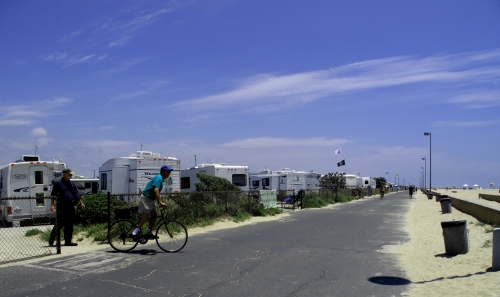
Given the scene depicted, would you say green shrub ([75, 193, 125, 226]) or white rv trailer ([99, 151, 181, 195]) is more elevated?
white rv trailer ([99, 151, 181, 195])

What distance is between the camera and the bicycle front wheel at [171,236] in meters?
9.42

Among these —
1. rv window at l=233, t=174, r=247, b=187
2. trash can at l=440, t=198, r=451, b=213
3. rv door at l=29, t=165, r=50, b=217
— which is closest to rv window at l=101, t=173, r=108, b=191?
rv door at l=29, t=165, r=50, b=217

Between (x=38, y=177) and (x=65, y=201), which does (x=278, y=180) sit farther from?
(x=65, y=201)

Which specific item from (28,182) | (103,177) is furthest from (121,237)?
(103,177)

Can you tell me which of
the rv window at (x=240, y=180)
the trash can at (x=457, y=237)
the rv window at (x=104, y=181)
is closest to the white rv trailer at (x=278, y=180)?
the rv window at (x=240, y=180)

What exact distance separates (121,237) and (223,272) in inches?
115

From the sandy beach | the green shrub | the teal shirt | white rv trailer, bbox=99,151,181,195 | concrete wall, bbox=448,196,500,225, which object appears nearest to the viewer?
the sandy beach

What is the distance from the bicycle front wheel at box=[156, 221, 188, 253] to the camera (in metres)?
9.42

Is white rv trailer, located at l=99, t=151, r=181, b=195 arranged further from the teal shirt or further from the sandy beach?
the teal shirt

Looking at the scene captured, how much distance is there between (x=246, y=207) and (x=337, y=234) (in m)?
6.30

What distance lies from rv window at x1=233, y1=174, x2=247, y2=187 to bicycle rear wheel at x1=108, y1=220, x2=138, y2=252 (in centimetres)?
1783

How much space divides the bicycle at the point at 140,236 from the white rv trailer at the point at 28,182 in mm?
7519

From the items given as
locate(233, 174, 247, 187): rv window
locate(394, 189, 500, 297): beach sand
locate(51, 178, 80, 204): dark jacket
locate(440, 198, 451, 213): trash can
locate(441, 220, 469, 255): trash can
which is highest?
locate(51, 178, 80, 204): dark jacket

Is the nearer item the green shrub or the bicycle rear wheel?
the bicycle rear wheel
